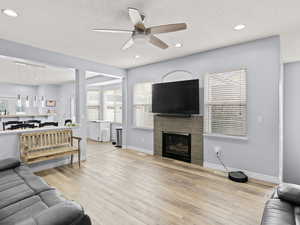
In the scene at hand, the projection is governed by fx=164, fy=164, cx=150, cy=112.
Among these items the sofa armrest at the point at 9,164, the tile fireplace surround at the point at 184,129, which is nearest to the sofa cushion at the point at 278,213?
the tile fireplace surround at the point at 184,129

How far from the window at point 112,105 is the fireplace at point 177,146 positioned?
3.03m

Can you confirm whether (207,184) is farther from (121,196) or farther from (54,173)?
(54,173)

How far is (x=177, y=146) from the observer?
15.1 feet

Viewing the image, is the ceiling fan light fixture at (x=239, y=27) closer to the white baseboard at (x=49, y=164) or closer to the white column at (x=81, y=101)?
the white column at (x=81, y=101)

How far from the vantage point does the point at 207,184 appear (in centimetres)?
305

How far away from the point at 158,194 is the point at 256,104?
2.58 m

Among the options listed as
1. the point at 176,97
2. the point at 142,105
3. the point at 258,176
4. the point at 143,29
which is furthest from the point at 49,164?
the point at 258,176

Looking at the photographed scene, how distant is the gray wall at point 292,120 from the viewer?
4.29m

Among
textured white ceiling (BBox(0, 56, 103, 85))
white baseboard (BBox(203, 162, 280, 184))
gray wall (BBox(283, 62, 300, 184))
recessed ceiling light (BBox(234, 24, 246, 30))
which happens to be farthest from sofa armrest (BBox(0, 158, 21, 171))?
gray wall (BBox(283, 62, 300, 184))

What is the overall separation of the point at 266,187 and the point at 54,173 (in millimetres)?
4235

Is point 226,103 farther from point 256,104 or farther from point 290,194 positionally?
point 290,194

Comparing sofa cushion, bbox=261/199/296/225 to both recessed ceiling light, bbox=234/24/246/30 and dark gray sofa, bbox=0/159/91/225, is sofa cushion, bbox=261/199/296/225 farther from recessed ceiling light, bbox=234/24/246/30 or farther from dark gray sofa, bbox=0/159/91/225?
recessed ceiling light, bbox=234/24/246/30

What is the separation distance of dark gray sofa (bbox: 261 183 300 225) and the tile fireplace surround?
234 centimetres

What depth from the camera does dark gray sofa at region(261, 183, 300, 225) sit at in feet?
4.32
